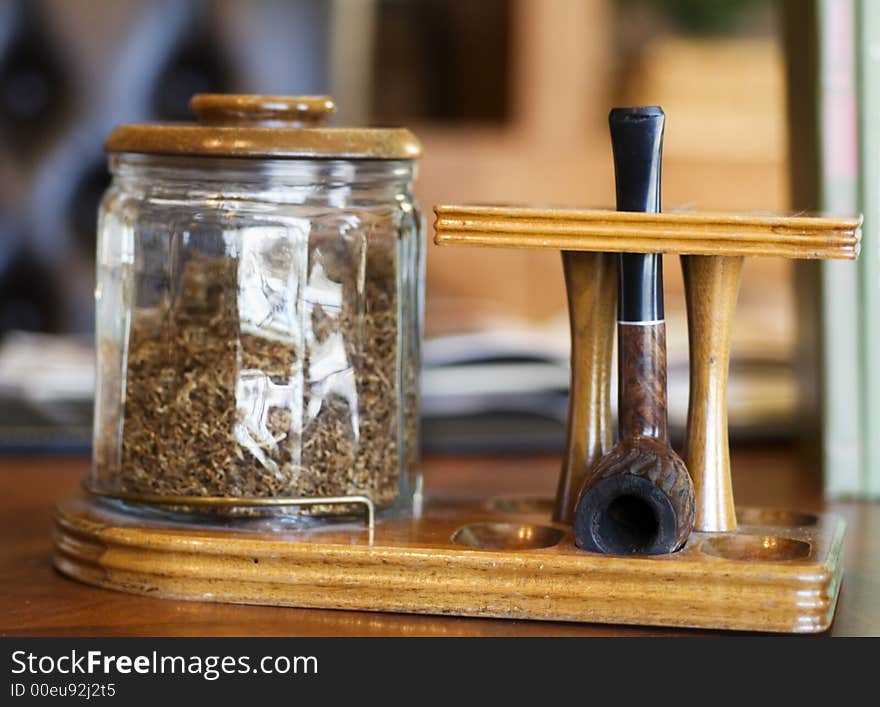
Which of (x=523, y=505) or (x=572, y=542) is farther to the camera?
(x=523, y=505)

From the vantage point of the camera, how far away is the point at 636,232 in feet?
1.92

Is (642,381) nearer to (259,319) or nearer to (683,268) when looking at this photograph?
(683,268)

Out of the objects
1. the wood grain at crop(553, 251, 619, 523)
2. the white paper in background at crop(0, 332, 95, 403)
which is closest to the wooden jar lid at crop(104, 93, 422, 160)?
the wood grain at crop(553, 251, 619, 523)

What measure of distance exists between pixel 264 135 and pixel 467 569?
0.22 m

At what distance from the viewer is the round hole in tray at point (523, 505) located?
2.28 feet

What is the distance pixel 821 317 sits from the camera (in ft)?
2.90

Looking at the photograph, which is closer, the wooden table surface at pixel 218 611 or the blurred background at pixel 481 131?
the wooden table surface at pixel 218 611

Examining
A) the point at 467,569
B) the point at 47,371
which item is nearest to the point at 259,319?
the point at 467,569

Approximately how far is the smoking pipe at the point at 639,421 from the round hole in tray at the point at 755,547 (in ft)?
0.13

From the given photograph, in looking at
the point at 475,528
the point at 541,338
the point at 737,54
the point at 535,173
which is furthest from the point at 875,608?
the point at 737,54

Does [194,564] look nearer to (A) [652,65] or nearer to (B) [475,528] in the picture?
(B) [475,528]

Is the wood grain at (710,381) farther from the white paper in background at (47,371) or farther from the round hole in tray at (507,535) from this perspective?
the white paper in background at (47,371)

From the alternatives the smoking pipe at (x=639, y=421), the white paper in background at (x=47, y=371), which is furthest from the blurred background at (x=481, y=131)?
the smoking pipe at (x=639, y=421)

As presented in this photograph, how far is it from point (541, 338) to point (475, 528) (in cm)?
66
